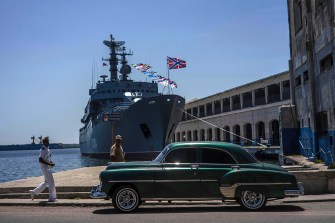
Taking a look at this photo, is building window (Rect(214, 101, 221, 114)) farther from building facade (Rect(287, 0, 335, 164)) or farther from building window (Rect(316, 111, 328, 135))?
building window (Rect(316, 111, 328, 135))

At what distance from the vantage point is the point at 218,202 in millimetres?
10938

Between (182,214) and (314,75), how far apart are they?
51.9ft

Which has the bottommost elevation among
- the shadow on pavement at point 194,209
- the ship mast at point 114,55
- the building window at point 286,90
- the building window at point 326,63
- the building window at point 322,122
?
the shadow on pavement at point 194,209

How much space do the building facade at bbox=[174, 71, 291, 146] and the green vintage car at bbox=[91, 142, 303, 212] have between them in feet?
120

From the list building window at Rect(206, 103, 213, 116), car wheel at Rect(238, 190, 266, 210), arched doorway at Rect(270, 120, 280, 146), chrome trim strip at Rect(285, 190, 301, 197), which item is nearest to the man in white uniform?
car wheel at Rect(238, 190, 266, 210)

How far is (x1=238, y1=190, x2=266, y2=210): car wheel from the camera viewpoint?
376 inches

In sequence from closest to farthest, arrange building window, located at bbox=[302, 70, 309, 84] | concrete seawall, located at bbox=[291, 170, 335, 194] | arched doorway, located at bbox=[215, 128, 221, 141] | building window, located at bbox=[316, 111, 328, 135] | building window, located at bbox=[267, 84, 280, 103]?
concrete seawall, located at bbox=[291, 170, 335, 194] < building window, located at bbox=[316, 111, 328, 135] < building window, located at bbox=[302, 70, 309, 84] < building window, located at bbox=[267, 84, 280, 103] < arched doorway, located at bbox=[215, 128, 221, 141]

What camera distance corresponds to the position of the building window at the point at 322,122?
21234 millimetres

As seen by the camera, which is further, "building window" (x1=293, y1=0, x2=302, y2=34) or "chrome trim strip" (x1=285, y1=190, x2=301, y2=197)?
"building window" (x1=293, y1=0, x2=302, y2=34)

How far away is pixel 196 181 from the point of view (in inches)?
375

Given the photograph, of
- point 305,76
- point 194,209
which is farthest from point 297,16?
point 194,209

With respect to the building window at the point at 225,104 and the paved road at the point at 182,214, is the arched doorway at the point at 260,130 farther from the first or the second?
the paved road at the point at 182,214

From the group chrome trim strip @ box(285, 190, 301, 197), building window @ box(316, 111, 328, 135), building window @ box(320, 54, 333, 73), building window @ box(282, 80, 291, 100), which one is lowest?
chrome trim strip @ box(285, 190, 301, 197)

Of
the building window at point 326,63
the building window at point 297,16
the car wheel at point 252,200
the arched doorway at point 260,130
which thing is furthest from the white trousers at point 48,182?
the arched doorway at point 260,130
